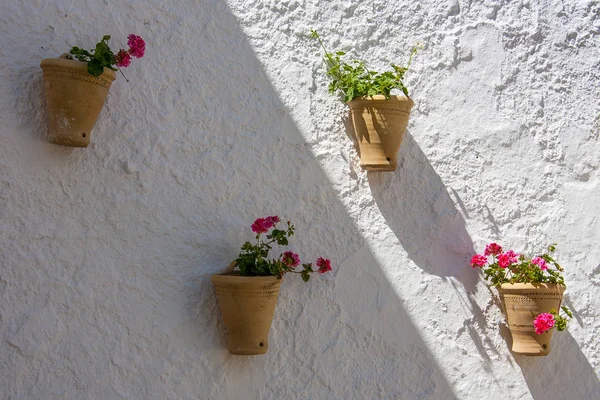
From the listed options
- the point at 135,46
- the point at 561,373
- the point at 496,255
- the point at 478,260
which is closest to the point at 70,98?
the point at 135,46

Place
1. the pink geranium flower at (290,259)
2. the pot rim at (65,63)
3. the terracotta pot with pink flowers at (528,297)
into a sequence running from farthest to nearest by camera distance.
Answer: the terracotta pot with pink flowers at (528,297) → the pink geranium flower at (290,259) → the pot rim at (65,63)

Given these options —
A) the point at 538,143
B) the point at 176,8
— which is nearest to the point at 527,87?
the point at 538,143

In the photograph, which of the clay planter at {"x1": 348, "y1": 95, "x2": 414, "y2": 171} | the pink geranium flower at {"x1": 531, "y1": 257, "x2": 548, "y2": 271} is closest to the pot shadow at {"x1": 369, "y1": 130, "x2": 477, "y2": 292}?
the clay planter at {"x1": 348, "y1": 95, "x2": 414, "y2": 171}

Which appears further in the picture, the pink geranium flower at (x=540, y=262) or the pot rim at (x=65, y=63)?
the pink geranium flower at (x=540, y=262)

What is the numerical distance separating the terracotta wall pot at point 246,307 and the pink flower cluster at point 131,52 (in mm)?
752

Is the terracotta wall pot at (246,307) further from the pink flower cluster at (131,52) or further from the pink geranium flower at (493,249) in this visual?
the pink geranium flower at (493,249)

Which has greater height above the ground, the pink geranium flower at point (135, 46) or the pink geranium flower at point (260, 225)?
the pink geranium flower at point (135, 46)

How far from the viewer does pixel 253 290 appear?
241 cm

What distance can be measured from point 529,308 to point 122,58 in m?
1.77

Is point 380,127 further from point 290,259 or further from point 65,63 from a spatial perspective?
point 65,63

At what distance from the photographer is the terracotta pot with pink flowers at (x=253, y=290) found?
2412 mm

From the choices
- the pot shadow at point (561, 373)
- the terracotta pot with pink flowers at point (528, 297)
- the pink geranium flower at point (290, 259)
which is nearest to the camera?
the pink geranium flower at point (290, 259)

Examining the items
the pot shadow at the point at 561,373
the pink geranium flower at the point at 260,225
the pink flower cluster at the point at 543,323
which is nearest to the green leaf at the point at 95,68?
the pink geranium flower at the point at 260,225

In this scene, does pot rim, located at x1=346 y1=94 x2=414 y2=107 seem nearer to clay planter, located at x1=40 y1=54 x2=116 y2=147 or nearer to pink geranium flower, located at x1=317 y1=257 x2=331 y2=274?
pink geranium flower, located at x1=317 y1=257 x2=331 y2=274
